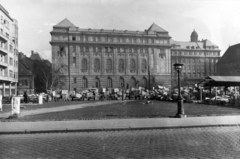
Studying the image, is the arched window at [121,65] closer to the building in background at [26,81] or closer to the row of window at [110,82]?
the row of window at [110,82]

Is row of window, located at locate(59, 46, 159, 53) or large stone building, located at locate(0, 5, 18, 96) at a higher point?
row of window, located at locate(59, 46, 159, 53)

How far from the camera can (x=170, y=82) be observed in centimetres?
9019

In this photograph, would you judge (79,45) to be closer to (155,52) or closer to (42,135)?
(155,52)

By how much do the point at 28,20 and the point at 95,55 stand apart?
7304 cm

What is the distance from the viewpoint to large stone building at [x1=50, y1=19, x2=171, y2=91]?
82562mm

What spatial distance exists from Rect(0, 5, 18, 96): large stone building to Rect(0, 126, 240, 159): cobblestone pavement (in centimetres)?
4108

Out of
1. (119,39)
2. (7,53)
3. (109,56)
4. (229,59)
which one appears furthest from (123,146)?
(119,39)

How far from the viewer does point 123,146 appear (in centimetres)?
718

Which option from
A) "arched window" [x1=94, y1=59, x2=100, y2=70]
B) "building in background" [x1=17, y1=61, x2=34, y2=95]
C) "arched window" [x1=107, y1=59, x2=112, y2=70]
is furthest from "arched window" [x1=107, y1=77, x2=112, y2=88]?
"building in background" [x1=17, y1=61, x2=34, y2=95]

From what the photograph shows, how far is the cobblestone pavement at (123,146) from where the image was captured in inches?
246

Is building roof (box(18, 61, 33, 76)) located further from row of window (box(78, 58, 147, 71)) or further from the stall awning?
the stall awning

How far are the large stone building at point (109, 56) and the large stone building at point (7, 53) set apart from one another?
84.4 feet

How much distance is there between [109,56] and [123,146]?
81838mm

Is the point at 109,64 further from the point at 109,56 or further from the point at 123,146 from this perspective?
the point at 123,146
